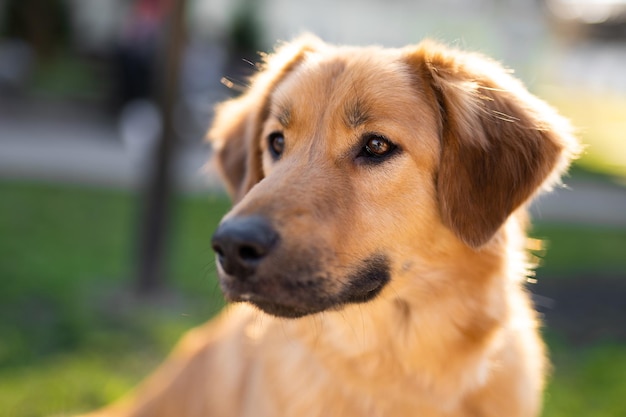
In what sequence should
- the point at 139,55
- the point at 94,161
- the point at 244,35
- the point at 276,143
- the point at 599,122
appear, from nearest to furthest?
the point at 276,143 < the point at 94,161 < the point at 139,55 < the point at 244,35 < the point at 599,122

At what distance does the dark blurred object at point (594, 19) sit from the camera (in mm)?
25539

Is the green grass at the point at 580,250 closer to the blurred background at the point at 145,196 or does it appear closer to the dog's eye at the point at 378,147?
the blurred background at the point at 145,196

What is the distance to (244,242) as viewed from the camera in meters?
2.23

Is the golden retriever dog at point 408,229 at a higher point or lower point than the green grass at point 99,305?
higher

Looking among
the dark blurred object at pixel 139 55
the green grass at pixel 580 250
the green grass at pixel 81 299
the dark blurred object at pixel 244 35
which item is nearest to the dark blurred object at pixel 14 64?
the dark blurred object at pixel 139 55

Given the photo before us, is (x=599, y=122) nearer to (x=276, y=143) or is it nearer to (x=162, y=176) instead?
(x=162, y=176)

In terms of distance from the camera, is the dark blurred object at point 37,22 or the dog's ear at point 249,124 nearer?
the dog's ear at point 249,124

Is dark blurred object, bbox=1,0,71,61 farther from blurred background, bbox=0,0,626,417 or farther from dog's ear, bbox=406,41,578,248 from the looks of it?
dog's ear, bbox=406,41,578,248

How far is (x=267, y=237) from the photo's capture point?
2.26m

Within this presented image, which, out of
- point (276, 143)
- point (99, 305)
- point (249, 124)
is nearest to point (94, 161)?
point (99, 305)

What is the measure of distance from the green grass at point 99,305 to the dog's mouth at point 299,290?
1.03 metres

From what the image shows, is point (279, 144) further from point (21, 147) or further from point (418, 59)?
point (21, 147)

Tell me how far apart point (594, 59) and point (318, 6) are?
2438 centimetres

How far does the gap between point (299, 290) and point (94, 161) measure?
28.1 feet
